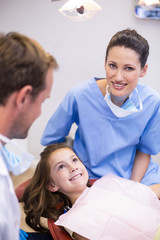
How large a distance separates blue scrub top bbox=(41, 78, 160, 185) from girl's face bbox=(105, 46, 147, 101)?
0.37ft

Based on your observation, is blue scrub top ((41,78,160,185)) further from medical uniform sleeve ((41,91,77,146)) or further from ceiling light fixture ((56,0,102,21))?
ceiling light fixture ((56,0,102,21))

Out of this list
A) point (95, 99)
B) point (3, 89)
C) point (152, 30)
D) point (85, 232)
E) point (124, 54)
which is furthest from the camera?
point (152, 30)

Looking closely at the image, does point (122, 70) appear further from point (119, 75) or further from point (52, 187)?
point (52, 187)

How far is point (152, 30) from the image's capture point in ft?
5.65

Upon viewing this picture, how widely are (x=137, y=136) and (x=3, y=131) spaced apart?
854mm

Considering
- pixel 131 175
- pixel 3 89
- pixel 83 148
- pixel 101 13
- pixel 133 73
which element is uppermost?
pixel 101 13

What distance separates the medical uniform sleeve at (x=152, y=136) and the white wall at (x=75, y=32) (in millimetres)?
515

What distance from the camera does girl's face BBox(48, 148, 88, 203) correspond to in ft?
3.94

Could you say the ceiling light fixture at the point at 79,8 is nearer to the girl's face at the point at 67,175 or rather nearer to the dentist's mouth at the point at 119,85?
the dentist's mouth at the point at 119,85

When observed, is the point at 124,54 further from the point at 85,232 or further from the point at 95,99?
the point at 85,232

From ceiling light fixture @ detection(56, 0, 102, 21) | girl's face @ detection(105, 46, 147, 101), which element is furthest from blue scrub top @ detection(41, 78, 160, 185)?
ceiling light fixture @ detection(56, 0, 102, 21)

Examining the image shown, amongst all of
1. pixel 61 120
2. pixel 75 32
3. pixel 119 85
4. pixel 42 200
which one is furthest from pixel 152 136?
pixel 75 32

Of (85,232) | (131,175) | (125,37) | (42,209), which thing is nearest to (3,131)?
(85,232)

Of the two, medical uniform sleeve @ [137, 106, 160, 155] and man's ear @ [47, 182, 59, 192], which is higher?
medical uniform sleeve @ [137, 106, 160, 155]
